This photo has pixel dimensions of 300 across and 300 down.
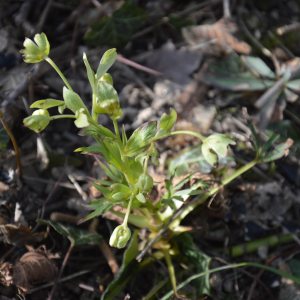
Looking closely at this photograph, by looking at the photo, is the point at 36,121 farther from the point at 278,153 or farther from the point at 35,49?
the point at 278,153

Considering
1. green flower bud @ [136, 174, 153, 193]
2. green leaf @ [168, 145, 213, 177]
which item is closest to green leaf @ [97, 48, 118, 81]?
green flower bud @ [136, 174, 153, 193]

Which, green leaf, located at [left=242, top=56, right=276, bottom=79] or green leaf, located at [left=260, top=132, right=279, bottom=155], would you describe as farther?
green leaf, located at [left=242, top=56, right=276, bottom=79]

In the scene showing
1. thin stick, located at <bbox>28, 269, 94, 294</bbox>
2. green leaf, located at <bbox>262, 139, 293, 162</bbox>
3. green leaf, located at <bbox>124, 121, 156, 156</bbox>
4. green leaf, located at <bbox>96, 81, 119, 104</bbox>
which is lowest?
thin stick, located at <bbox>28, 269, 94, 294</bbox>

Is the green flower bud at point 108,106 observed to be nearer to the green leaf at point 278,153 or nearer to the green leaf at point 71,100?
the green leaf at point 71,100

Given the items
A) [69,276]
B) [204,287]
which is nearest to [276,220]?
[204,287]

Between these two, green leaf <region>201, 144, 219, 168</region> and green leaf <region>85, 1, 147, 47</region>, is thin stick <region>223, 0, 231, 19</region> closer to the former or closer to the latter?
green leaf <region>85, 1, 147, 47</region>

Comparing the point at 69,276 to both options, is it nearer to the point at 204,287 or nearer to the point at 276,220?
the point at 204,287
